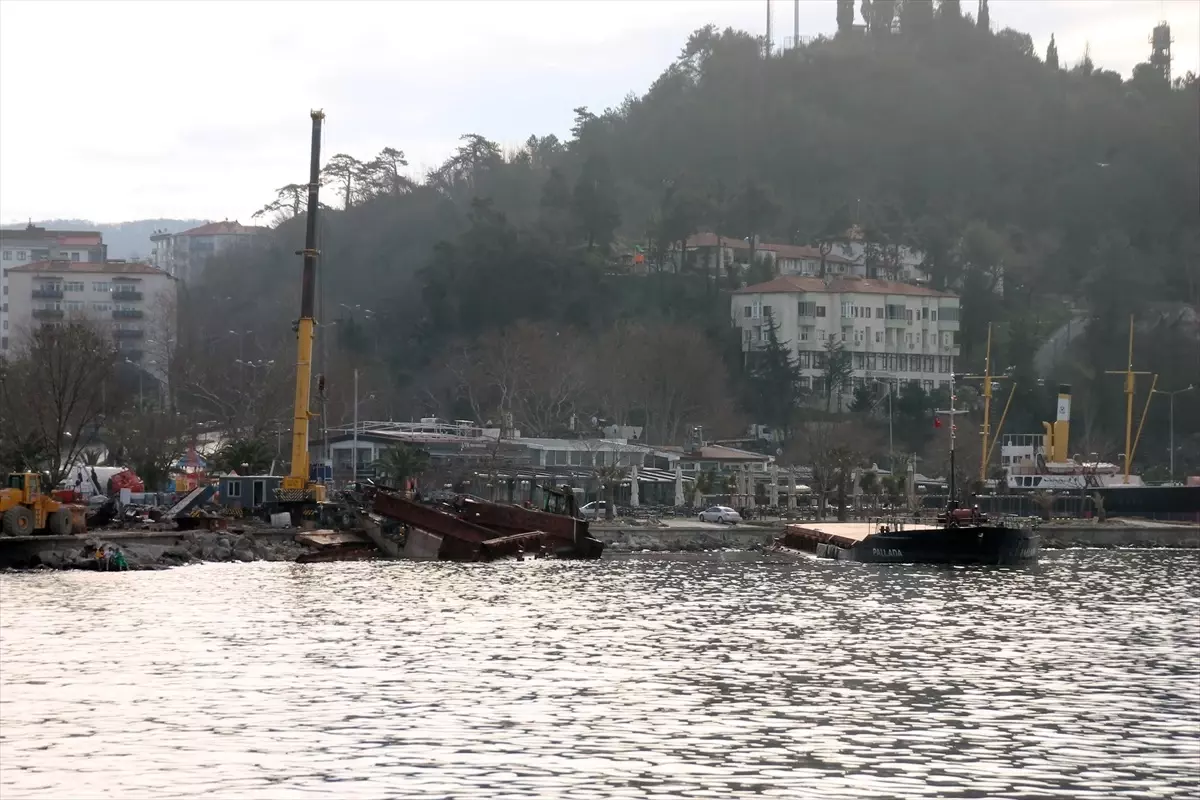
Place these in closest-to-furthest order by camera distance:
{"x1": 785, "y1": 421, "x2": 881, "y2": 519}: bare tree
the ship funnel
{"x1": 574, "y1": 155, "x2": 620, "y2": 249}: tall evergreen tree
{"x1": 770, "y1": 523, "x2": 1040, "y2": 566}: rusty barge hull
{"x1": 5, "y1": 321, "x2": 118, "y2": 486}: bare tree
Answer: {"x1": 770, "y1": 523, "x2": 1040, "y2": 566}: rusty barge hull → {"x1": 5, "y1": 321, "x2": 118, "y2": 486}: bare tree → {"x1": 785, "y1": 421, "x2": 881, "y2": 519}: bare tree → the ship funnel → {"x1": 574, "y1": 155, "x2": 620, "y2": 249}: tall evergreen tree

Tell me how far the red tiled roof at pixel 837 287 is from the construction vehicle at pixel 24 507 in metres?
85.0

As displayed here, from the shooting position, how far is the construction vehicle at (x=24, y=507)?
55812mm

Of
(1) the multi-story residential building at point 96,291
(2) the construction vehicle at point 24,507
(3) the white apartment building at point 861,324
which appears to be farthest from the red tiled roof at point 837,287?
(2) the construction vehicle at point 24,507

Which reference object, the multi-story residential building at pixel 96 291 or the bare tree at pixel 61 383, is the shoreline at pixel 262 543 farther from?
the multi-story residential building at pixel 96 291

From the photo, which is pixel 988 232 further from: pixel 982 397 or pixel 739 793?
pixel 739 793

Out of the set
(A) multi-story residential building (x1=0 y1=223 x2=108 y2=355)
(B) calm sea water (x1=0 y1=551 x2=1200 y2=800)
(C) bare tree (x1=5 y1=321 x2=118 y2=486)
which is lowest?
(B) calm sea water (x1=0 y1=551 x2=1200 y2=800)

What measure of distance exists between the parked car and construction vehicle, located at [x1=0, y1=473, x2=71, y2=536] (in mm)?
32723

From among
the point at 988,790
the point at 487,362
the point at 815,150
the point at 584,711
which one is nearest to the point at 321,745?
the point at 584,711

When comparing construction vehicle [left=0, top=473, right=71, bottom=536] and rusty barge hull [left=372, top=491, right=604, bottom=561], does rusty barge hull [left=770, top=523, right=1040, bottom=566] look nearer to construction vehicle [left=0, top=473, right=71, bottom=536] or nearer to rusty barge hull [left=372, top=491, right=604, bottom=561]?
rusty barge hull [left=372, top=491, right=604, bottom=561]

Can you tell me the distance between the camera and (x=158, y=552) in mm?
58156

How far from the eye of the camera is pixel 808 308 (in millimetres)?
136500

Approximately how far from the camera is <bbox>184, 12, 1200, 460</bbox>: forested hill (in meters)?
130

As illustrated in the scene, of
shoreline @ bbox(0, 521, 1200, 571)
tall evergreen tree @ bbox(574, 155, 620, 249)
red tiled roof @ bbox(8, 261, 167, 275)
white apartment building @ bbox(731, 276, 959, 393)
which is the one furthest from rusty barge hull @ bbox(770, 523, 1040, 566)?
red tiled roof @ bbox(8, 261, 167, 275)

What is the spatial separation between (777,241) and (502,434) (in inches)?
3082
